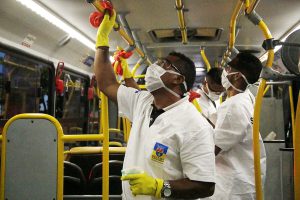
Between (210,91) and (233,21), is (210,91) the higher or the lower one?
the lower one

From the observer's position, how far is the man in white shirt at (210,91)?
4395 mm

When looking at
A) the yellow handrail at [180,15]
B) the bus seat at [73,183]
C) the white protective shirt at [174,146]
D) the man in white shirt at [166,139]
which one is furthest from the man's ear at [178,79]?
the bus seat at [73,183]

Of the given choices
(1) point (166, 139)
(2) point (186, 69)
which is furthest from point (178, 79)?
(1) point (166, 139)

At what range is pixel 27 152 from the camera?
2.57 m

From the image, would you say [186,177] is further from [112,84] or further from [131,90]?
[112,84]

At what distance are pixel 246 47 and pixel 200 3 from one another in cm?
234

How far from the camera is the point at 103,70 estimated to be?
257cm

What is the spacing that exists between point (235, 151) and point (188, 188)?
47.1 inches

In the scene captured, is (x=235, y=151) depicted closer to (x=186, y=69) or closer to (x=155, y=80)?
(x=186, y=69)

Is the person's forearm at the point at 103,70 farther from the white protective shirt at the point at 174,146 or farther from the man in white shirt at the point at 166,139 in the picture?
the white protective shirt at the point at 174,146

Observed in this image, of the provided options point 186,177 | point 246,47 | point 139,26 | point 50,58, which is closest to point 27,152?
point 186,177

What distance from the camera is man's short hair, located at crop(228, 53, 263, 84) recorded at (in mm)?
3059

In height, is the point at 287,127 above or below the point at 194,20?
below

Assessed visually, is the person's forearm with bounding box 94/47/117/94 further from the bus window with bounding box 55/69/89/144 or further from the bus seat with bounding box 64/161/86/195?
the bus window with bounding box 55/69/89/144
